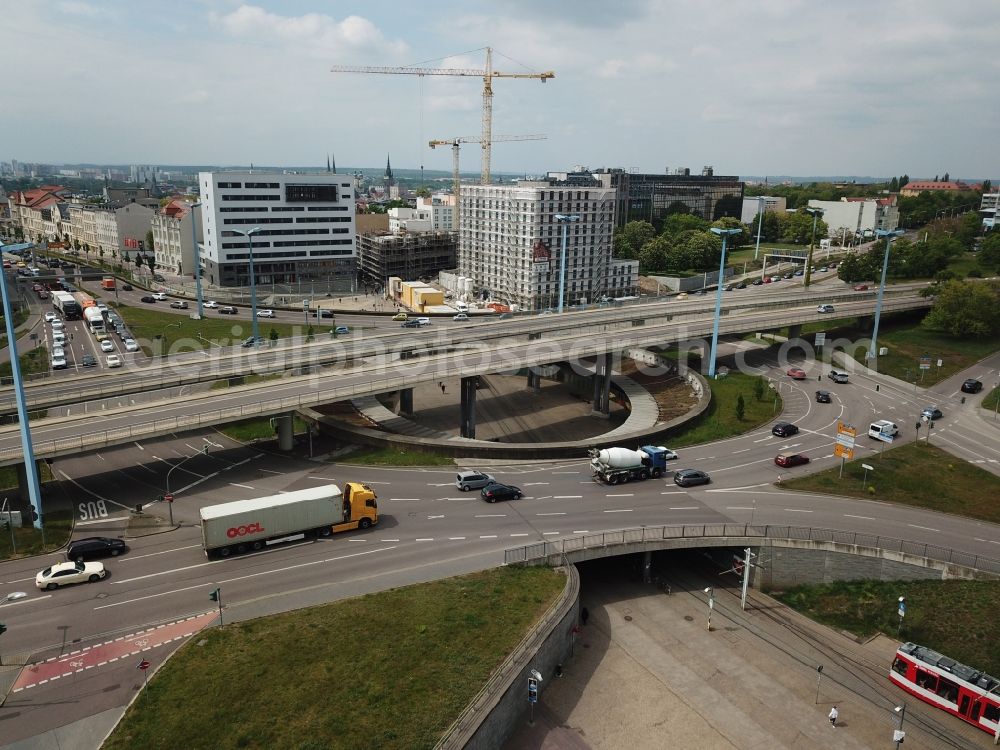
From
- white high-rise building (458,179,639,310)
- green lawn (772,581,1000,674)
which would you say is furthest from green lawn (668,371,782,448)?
white high-rise building (458,179,639,310)

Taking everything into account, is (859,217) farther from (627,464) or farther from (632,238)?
(627,464)

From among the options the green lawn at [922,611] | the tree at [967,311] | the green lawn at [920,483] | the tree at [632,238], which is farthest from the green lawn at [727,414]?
the tree at [632,238]

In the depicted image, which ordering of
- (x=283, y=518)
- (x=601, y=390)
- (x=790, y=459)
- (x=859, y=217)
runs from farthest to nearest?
(x=859, y=217) → (x=601, y=390) → (x=790, y=459) → (x=283, y=518)

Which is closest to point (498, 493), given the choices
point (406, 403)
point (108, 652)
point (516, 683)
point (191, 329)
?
point (516, 683)

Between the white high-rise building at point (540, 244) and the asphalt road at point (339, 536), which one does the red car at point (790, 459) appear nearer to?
the asphalt road at point (339, 536)

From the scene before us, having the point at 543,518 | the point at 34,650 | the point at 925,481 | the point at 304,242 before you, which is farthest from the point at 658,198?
the point at 34,650

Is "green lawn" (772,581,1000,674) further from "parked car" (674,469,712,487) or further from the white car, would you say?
the white car

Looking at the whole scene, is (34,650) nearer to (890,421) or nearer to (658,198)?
(890,421)
